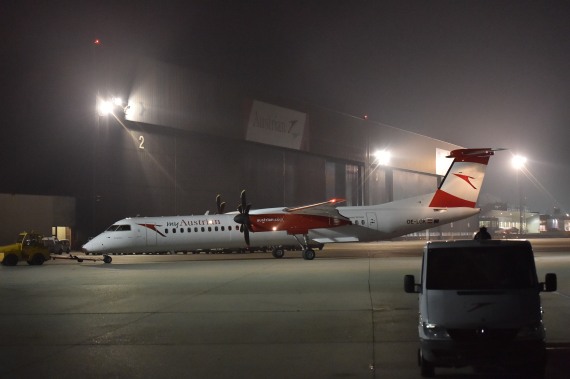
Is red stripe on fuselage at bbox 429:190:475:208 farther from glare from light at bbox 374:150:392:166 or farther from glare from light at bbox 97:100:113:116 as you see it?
glare from light at bbox 374:150:392:166

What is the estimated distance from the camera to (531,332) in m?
7.91

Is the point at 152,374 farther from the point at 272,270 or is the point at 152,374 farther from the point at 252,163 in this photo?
the point at 252,163

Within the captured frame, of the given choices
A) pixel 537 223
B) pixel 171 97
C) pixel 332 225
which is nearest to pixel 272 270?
pixel 332 225

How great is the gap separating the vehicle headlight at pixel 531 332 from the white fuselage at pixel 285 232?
27277mm

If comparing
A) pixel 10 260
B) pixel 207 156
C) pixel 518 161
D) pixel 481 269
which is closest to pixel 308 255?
pixel 10 260

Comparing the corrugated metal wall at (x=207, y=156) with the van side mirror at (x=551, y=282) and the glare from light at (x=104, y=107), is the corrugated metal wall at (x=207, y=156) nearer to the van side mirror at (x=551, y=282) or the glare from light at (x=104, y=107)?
the glare from light at (x=104, y=107)

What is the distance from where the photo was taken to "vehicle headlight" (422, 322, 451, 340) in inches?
318

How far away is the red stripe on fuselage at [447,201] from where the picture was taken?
117 feet

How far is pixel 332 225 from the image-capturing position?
115ft

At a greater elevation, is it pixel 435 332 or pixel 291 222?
pixel 291 222

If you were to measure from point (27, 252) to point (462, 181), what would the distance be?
25.2 meters

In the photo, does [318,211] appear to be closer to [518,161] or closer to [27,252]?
[27,252]

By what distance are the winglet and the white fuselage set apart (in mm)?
438

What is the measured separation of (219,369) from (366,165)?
67756mm
